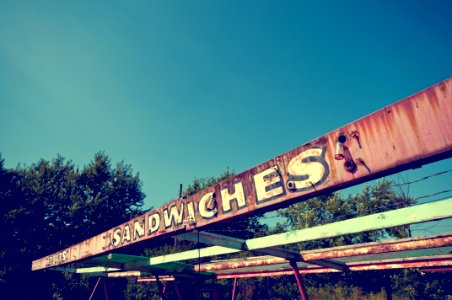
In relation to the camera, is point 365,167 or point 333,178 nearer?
point 365,167

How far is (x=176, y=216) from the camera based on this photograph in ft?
15.3

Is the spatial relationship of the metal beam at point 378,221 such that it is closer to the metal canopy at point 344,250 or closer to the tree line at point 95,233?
the metal canopy at point 344,250

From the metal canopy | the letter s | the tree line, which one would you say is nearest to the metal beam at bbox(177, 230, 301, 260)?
the metal canopy

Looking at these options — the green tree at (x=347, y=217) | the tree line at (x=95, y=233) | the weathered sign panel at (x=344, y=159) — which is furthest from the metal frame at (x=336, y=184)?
the green tree at (x=347, y=217)

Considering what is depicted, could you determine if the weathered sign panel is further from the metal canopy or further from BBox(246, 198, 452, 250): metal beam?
BBox(246, 198, 452, 250): metal beam

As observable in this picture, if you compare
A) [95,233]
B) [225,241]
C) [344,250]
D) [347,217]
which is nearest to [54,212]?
[95,233]

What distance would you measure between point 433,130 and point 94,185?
29.1 meters

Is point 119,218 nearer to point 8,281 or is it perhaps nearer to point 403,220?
point 8,281

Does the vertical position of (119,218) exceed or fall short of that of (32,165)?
it falls short

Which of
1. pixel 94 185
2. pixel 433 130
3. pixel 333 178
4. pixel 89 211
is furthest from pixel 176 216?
pixel 94 185

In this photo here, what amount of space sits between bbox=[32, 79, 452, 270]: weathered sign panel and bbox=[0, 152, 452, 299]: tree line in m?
12.1

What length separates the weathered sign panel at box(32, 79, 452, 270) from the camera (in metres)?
2.34

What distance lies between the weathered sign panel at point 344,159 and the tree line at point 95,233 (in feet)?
39.6

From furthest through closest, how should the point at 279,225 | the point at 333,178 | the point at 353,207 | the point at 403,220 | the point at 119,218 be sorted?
the point at 279,225, the point at 353,207, the point at 119,218, the point at 403,220, the point at 333,178
